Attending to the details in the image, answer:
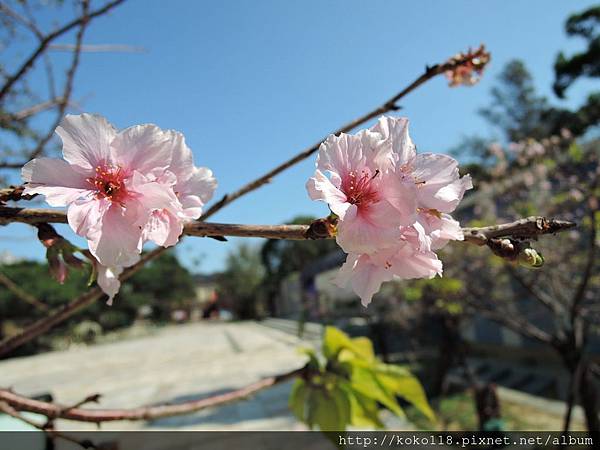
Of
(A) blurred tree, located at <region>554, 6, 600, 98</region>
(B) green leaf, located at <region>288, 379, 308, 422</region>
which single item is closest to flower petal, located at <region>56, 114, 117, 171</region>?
(B) green leaf, located at <region>288, 379, 308, 422</region>

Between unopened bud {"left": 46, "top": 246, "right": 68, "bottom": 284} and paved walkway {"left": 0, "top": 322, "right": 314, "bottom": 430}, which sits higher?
unopened bud {"left": 46, "top": 246, "right": 68, "bottom": 284}

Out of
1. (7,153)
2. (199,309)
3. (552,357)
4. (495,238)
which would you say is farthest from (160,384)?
(199,309)

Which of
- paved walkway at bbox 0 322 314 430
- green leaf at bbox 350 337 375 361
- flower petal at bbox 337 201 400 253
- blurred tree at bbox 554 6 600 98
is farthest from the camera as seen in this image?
blurred tree at bbox 554 6 600 98

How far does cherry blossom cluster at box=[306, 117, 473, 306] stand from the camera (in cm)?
44

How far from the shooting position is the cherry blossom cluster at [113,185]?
46 cm

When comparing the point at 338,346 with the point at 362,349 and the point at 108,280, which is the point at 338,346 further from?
the point at 108,280

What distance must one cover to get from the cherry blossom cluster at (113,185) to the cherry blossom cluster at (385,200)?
189mm

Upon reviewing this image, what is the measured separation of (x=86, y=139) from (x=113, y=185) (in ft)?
0.21

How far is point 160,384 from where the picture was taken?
5504 mm

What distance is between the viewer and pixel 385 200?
45 cm

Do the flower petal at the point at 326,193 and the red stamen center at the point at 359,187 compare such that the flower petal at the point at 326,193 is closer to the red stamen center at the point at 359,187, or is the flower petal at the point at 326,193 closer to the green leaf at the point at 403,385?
the red stamen center at the point at 359,187

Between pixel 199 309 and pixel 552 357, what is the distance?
93.7 ft

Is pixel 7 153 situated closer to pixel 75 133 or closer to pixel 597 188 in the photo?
pixel 75 133

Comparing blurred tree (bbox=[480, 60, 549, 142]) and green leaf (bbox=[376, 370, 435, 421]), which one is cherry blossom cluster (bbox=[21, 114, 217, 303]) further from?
blurred tree (bbox=[480, 60, 549, 142])
